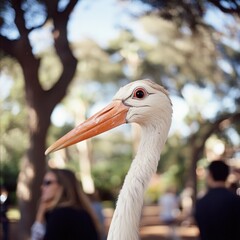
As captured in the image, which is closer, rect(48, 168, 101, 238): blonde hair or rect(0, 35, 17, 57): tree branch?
rect(48, 168, 101, 238): blonde hair

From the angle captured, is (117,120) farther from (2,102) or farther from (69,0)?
(2,102)

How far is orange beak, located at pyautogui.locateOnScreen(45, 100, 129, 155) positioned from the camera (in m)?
2.60

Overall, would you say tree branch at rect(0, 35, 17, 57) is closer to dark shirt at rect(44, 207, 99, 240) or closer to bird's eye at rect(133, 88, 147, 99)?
dark shirt at rect(44, 207, 99, 240)

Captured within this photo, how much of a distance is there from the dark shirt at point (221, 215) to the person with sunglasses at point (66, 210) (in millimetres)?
905

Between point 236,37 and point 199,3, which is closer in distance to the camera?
point 199,3

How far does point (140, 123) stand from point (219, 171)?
73.1 inches

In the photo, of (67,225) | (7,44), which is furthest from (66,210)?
(7,44)

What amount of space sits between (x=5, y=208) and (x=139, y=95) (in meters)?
7.31

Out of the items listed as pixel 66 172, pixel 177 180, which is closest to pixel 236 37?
pixel 66 172

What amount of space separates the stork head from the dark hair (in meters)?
1.81

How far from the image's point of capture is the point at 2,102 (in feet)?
104

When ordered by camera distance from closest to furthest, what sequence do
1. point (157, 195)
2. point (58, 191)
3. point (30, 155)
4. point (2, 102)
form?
point (58, 191) → point (30, 155) → point (2, 102) → point (157, 195)

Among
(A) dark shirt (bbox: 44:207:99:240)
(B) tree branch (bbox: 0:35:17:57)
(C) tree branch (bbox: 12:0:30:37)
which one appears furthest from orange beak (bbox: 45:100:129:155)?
(B) tree branch (bbox: 0:35:17:57)

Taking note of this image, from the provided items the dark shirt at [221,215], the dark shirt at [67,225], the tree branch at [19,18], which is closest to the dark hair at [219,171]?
the dark shirt at [221,215]
